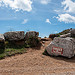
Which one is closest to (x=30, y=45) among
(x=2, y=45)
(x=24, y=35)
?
(x=24, y=35)

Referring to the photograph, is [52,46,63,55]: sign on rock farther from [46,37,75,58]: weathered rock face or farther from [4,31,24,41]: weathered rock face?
[4,31,24,41]: weathered rock face

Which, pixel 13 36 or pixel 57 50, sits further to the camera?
pixel 13 36

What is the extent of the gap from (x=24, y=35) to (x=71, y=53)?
23.7 feet

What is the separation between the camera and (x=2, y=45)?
10.7 m

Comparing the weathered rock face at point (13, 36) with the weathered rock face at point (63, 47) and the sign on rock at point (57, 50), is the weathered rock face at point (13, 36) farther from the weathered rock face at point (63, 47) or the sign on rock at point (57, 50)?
the sign on rock at point (57, 50)

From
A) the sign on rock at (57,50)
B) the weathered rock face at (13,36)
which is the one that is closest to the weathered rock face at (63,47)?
the sign on rock at (57,50)

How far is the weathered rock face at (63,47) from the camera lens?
8719 mm

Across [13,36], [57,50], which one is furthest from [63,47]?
[13,36]

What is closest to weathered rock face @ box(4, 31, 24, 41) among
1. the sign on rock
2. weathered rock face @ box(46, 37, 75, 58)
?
weathered rock face @ box(46, 37, 75, 58)

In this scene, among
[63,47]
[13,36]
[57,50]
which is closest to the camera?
[63,47]

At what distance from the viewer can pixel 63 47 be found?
29.2 ft

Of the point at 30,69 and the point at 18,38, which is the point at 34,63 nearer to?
the point at 30,69

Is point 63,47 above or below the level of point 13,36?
below

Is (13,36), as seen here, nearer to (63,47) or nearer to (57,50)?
(57,50)
